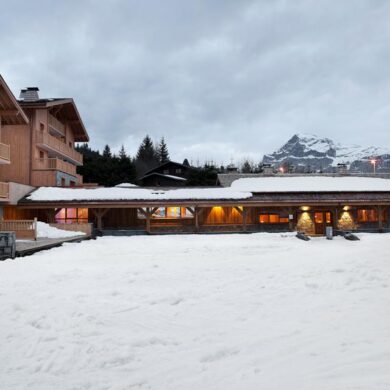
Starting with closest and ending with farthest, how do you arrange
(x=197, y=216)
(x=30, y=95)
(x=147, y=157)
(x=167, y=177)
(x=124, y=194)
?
1. (x=197, y=216)
2. (x=124, y=194)
3. (x=30, y=95)
4. (x=167, y=177)
5. (x=147, y=157)

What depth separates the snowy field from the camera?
404cm

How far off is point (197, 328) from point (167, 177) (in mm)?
43851

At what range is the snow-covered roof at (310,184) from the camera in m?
29.2

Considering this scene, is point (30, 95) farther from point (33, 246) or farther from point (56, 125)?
point (33, 246)

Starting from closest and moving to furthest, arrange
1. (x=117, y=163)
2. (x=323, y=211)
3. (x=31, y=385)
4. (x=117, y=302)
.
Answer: (x=31, y=385) < (x=117, y=302) < (x=323, y=211) < (x=117, y=163)

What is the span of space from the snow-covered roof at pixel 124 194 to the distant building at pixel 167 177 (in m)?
21.3

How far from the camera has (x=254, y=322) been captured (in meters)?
5.79

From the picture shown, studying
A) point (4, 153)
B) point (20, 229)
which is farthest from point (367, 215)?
point (4, 153)

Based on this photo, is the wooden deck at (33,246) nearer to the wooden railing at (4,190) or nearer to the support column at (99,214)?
the wooden railing at (4,190)

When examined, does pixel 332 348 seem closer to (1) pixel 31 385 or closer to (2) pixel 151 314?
(2) pixel 151 314

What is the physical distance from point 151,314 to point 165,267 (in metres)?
4.64

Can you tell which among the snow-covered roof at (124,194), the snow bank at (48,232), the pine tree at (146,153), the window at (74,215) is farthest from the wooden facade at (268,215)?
the pine tree at (146,153)

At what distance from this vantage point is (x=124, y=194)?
2688 cm

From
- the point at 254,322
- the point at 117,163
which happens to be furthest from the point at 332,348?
the point at 117,163
